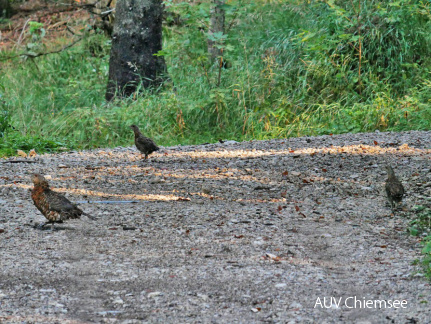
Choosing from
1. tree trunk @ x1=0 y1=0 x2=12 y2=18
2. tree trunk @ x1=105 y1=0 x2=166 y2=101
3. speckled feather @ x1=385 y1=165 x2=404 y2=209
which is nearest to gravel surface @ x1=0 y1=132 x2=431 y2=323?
→ speckled feather @ x1=385 y1=165 x2=404 y2=209

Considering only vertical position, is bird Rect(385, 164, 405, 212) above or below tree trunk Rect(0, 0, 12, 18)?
below

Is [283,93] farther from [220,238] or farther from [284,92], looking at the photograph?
[220,238]

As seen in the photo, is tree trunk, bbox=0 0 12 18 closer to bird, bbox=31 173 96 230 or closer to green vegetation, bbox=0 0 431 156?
green vegetation, bbox=0 0 431 156

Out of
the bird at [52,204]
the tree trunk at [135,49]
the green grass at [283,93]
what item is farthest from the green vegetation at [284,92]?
the bird at [52,204]

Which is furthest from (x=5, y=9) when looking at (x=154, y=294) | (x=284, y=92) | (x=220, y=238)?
(x=154, y=294)

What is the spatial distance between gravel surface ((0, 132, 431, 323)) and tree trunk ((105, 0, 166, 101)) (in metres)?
3.92

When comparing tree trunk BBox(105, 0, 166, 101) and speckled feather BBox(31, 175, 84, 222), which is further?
tree trunk BBox(105, 0, 166, 101)

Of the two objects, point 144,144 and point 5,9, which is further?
point 5,9

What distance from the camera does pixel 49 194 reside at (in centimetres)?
504

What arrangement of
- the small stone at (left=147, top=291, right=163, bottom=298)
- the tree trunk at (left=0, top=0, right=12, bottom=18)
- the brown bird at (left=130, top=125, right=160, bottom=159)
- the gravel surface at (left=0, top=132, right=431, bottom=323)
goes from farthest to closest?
the tree trunk at (left=0, top=0, right=12, bottom=18), the brown bird at (left=130, top=125, right=160, bottom=159), the small stone at (left=147, top=291, right=163, bottom=298), the gravel surface at (left=0, top=132, right=431, bottom=323)

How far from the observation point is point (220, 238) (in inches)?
192

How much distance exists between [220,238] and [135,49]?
307 inches

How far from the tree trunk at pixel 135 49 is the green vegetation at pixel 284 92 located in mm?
461

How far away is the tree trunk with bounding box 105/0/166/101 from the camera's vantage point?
1189cm
